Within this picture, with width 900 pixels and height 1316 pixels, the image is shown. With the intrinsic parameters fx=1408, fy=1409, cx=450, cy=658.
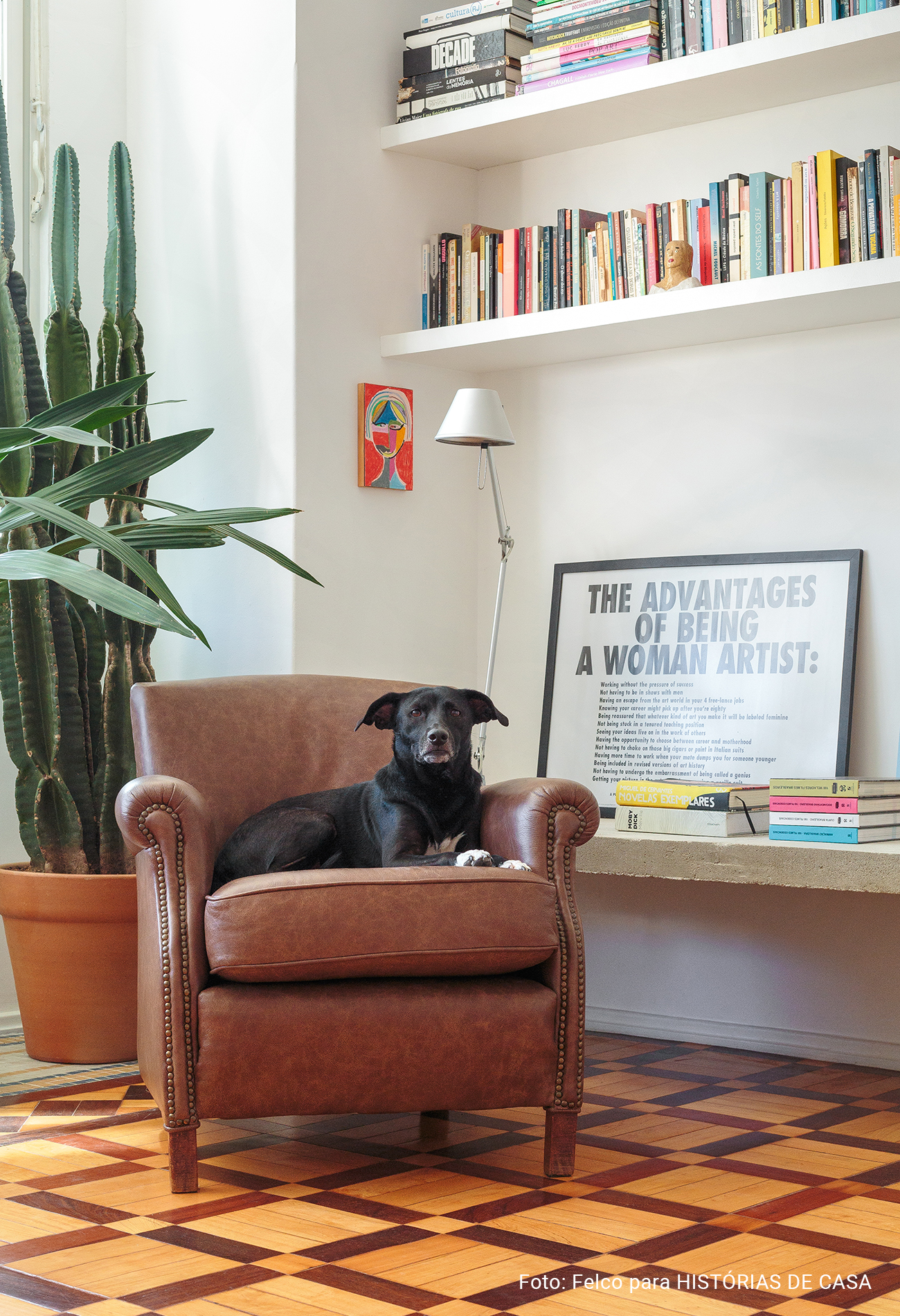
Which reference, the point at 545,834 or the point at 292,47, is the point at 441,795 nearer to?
the point at 545,834

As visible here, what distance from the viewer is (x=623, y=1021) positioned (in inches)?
144

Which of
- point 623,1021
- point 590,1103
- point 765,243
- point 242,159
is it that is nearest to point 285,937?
point 590,1103

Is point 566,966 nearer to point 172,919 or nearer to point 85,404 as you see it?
point 172,919

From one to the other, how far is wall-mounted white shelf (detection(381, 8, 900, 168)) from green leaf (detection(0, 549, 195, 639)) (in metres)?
1.92

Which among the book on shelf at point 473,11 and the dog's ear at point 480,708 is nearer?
the dog's ear at point 480,708

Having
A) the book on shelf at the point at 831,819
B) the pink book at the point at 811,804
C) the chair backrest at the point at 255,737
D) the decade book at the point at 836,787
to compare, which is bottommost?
the book on shelf at the point at 831,819

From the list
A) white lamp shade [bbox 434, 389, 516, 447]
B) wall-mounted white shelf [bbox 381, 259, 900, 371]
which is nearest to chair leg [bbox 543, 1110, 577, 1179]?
white lamp shade [bbox 434, 389, 516, 447]

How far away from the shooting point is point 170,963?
2250 millimetres

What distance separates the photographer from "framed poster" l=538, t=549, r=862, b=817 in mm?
3283

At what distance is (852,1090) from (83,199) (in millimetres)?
3023

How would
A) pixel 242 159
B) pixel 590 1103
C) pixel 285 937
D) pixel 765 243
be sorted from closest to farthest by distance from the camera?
pixel 285 937 → pixel 590 1103 → pixel 765 243 → pixel 242 159

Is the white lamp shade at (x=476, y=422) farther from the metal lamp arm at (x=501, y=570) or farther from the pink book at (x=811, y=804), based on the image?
the pink book at (x=811, y=804)

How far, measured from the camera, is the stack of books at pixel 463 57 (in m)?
3.62

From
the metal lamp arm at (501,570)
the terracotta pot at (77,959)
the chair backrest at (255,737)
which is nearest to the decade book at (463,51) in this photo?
the metal lamp arm at (501,570)
